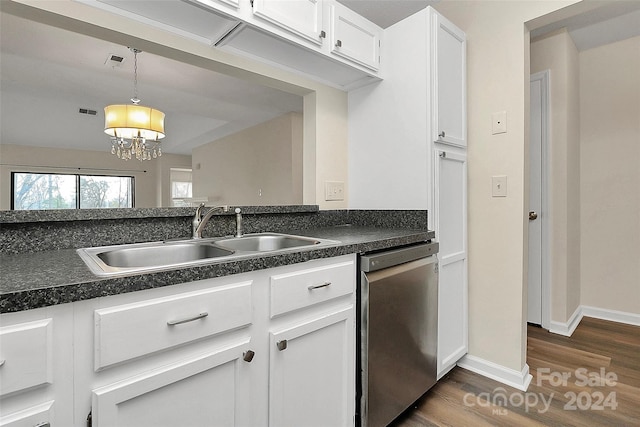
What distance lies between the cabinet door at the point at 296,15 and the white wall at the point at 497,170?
1014 mm

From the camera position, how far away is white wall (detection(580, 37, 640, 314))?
2.62 metres

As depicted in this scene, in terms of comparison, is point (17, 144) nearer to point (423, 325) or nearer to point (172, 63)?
point (172, 63)

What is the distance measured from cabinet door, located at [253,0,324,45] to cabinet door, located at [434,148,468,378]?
888 millimetres

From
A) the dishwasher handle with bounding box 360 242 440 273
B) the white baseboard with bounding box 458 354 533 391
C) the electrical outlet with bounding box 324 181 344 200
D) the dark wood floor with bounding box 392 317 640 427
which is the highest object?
the electrical outlet with bounding box 324 181 344 200

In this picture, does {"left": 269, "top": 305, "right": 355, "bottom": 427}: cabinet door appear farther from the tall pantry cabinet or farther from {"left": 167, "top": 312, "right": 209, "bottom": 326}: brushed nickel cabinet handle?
the tall pantry cabinet

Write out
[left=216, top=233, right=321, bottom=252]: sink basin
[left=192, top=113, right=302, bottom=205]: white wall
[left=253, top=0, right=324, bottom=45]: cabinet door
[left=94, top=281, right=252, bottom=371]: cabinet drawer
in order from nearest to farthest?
1. [left=94, top=281, right=252, bottom=371]: cabinet drawer
2. [left=253, top=0, right=324, bottom=45]: cabinet door
3. [left=216, top=233, right=321, bottom=252]: sink basin
4. [left=192, top=113, right=302, bottom=205]: white wall

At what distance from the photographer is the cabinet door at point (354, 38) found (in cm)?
166

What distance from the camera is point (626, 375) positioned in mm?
1873

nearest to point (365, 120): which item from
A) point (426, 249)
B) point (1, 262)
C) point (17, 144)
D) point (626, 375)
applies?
point (426, 249)

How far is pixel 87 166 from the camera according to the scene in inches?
201

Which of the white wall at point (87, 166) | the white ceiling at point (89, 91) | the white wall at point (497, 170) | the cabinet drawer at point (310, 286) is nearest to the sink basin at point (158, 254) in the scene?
the cabinet drawer at point (310, 286)

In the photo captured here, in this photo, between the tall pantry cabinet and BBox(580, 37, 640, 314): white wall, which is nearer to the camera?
the tall pantry cabinet

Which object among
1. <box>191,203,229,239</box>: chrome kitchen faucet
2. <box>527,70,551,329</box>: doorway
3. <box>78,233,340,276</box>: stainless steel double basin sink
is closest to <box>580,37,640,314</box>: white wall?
<box>527,70,551,329</box>: doorway

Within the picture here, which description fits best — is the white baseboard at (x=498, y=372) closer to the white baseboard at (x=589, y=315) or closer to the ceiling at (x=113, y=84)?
the white baseboard at (x=589, y=315)
